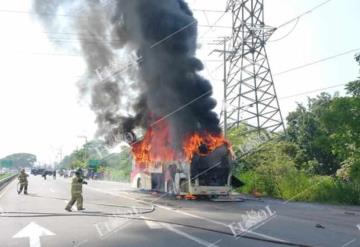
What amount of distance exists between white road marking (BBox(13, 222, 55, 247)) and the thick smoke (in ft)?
38.1

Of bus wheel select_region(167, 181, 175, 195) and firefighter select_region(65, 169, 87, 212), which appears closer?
firefighter select_region(65, 169, 87, 212)

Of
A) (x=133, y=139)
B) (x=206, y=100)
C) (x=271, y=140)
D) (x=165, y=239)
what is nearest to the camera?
(x=165, y=239)

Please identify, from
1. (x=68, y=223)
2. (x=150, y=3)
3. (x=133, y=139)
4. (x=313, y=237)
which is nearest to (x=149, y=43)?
(x=150, y=3)

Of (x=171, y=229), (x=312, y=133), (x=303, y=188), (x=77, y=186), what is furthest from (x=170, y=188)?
(x=312, y=133)

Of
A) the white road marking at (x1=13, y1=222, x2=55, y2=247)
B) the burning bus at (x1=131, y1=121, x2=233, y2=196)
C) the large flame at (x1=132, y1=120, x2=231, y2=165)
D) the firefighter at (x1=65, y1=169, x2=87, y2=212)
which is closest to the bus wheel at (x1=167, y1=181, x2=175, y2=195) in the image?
the burning bus at (x1=131, y1=121, x2=233, y2=196)

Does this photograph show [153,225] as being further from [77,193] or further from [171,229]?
[77,193]

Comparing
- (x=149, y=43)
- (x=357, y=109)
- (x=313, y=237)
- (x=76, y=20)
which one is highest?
(x=76, y=20)

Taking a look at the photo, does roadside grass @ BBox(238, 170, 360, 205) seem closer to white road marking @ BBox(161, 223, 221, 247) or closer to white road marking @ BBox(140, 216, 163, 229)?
white road marking @ BBox(140, 216, 163, 229)

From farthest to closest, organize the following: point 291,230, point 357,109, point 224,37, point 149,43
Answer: point 224,37
point 149,43
point 357,109
point 291,230

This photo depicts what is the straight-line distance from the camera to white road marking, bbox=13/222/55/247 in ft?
30.5

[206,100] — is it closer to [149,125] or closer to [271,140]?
[149,125]

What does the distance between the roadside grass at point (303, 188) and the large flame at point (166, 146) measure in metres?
5.23

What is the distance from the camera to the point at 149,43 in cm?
2622

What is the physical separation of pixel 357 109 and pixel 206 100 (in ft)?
22.6
